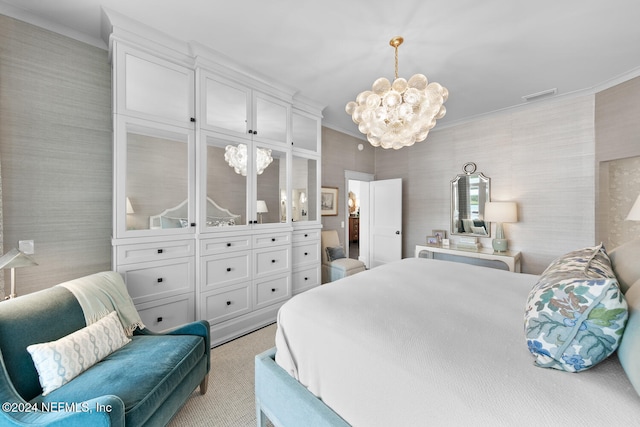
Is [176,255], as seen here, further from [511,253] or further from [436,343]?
[511,253]

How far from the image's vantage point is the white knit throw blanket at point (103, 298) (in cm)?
152

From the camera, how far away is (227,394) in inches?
69.8

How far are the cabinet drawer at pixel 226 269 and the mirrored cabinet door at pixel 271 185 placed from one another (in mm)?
474

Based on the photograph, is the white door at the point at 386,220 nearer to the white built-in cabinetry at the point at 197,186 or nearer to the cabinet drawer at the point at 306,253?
the cabinet drawer at the point at 306,253

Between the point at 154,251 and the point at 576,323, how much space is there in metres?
2.66

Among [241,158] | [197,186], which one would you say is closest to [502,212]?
[241,158]

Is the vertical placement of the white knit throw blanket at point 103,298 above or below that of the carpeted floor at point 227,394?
above

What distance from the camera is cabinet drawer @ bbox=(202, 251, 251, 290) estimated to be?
239 centimetres

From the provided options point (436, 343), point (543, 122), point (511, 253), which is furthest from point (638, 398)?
point (543, 122)

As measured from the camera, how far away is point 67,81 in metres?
2.01

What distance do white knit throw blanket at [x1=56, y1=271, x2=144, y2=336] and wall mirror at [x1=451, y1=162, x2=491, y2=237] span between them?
171 inches

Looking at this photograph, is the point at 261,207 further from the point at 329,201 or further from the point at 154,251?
the point at 329,201

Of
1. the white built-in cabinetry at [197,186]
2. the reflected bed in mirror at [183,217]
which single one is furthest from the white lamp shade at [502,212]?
the reflected bed in mirror at [183,217]

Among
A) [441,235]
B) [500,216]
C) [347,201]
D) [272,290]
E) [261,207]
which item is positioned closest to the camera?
[261,207]
